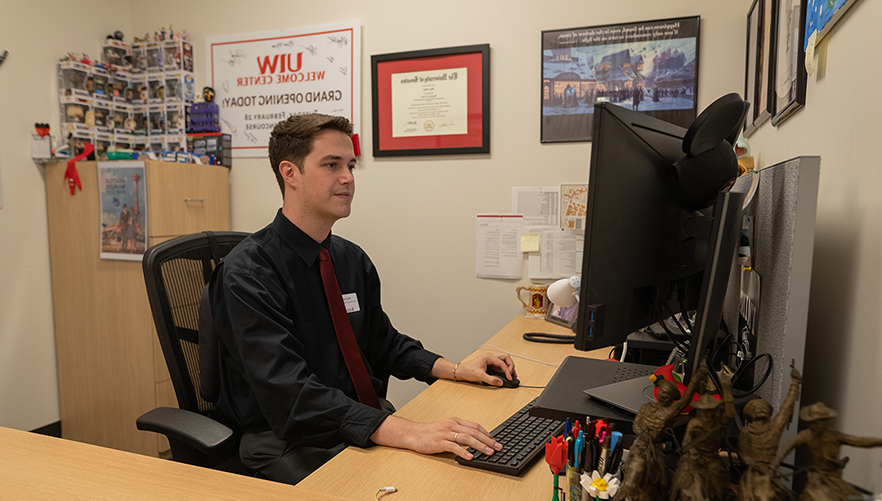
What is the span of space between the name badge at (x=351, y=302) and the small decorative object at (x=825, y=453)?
1196 mm

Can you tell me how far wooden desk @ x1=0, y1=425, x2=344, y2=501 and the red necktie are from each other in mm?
565

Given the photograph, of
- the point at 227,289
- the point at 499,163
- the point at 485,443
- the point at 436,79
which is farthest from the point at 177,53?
the point at 485,443

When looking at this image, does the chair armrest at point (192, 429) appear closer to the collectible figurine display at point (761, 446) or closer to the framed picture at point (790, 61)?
the collectible figurine display at point (761, 446)

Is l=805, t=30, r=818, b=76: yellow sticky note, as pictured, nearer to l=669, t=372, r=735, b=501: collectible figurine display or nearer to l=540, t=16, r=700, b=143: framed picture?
l=669, t=372, r=735, b=501: collectible figurine display

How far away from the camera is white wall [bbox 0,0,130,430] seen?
252cm

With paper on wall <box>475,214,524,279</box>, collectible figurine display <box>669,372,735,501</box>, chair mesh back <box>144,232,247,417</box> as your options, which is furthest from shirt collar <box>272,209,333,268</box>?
paper on wall <box>475,214,524,279</box>

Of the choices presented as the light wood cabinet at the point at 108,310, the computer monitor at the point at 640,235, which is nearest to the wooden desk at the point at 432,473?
the computer monitor at the point at 640,235

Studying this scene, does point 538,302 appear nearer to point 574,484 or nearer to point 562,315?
point 562,315

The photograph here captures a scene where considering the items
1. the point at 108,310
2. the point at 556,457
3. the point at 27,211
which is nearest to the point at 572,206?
the point at 556,457

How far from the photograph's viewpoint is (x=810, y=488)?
0.44 metres

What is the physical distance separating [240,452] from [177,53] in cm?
232

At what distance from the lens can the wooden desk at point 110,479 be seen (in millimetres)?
771

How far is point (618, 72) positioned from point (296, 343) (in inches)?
68.4

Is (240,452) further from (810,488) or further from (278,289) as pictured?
(810,488)
